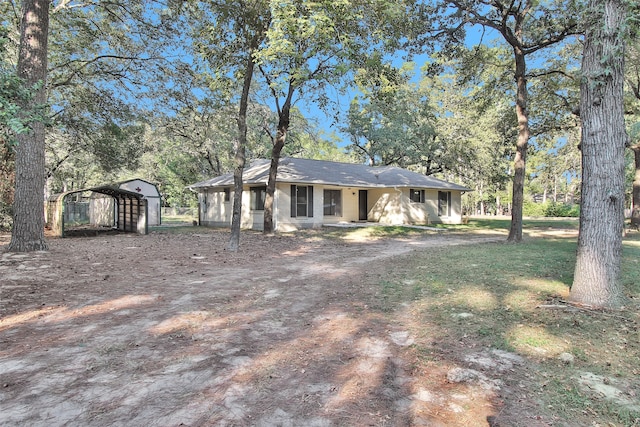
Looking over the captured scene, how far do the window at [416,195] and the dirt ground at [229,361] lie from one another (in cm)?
1645

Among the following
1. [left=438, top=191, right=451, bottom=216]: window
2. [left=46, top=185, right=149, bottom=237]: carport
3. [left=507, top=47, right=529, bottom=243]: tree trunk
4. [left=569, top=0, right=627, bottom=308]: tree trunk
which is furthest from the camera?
[left=438, top=191, right=451, bottom=216]: window

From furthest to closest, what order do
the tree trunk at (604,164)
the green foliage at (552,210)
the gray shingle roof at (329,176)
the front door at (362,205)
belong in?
the green foliage at (552,210) → the front door at (362,205) → the gray shingle roof at (329,176) → the tree trunk at (604,164)

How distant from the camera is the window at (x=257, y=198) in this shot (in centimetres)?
1852

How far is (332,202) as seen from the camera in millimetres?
21016

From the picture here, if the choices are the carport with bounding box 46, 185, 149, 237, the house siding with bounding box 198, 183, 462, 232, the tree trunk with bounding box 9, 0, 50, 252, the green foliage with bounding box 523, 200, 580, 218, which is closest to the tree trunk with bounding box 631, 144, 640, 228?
the house siding with bounding box 198, 183, 462, 232

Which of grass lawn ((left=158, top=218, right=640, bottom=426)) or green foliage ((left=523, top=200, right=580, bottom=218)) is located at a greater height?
green foliage ((left=523, top=200, right=580, bottom=218))

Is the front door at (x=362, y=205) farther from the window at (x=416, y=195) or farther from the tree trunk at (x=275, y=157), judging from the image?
the tree trunk at (x=275, y=157)

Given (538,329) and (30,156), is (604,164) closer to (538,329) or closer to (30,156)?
(538,329)

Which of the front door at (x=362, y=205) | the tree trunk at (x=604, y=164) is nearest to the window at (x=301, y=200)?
the front door at (x=362, y=205)

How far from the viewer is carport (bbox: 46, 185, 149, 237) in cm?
1392

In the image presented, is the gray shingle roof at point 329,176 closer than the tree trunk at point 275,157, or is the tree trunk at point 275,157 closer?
the tree trunk at point 275,157

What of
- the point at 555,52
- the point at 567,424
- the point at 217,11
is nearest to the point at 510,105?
the point at 555,52

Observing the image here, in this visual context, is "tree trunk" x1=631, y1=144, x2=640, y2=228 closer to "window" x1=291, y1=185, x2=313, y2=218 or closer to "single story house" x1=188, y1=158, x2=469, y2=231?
"single story house" x1=188, y1=158, x2=469, y2=231

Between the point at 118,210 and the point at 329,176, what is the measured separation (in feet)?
35.8
